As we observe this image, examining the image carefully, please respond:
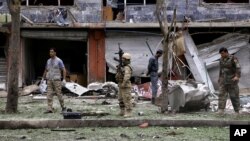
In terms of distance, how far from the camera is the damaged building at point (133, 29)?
22.3 metres

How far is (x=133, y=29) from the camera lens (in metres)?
22.7

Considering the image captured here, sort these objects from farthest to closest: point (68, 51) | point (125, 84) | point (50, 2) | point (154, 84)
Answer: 1. point (68, 51)
2. point (50, 2)
3. point (154, 84)
4. point (125, 84)

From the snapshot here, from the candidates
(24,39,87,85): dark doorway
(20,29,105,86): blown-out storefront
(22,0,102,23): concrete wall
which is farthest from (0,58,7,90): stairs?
(22,0,102,23): concrete wall

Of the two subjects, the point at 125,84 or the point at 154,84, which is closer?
the point at 125,84

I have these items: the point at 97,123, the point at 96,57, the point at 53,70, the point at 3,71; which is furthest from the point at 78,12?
the point at 97,123

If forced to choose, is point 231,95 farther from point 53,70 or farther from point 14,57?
point 14,57

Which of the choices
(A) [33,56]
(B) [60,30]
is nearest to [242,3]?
(B) [60,30]

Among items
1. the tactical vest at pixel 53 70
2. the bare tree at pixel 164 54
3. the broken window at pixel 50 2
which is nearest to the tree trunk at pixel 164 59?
the bare tree at pixel 164 54

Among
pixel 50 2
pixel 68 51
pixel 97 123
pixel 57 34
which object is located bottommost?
pixel 97 123

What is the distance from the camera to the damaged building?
22297 millimetres

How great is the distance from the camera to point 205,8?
2252 centimetres

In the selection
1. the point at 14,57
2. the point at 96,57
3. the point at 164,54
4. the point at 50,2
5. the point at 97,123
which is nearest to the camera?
the point at 97,123

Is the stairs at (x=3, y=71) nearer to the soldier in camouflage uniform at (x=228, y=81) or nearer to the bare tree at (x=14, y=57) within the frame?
the bare tree at (x=14, y=57)

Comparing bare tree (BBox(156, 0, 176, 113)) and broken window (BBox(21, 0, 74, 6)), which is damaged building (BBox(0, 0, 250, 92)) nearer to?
broken window (BBox(21, 0, 74, 6))
